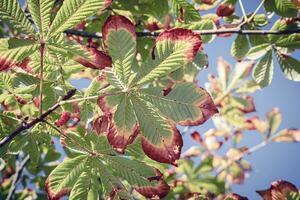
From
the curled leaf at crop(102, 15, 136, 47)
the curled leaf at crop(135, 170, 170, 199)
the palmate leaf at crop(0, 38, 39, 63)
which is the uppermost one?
the curled leaf at crop(102, 15, 136, 47)

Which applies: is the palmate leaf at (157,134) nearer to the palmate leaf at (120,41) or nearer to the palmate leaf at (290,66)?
the palmate leaf at (120,41)

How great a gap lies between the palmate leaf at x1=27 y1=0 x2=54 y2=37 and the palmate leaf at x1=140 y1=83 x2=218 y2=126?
36 cm

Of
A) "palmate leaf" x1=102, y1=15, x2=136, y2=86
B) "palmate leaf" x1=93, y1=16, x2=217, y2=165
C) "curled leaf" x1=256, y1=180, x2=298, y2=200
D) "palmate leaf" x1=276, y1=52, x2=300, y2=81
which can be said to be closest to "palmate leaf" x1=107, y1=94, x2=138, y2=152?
"palmate leaf" x1=93, y1=16, x2=217, y2=165

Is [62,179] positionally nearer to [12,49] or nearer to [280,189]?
[12,49]

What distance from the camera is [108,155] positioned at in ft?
3.67

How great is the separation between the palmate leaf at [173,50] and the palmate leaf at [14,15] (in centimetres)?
32

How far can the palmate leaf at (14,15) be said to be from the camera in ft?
2.73

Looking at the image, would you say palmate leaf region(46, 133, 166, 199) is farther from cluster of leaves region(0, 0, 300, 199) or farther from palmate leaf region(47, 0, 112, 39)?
palmate leaf region(47, 0, 112, 39)

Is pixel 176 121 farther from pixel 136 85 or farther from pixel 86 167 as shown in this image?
pixel 86 167

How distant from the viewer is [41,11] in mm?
858

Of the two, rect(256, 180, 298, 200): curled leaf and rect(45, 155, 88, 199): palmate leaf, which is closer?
rect(45, 155, 88, 199): palmate leaf

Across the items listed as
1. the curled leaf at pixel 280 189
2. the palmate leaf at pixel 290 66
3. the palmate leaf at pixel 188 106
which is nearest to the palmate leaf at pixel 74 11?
the palmate leaf at pixel 188 106

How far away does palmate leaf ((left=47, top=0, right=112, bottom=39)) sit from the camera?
836 millimetres

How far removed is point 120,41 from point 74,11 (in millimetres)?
138
